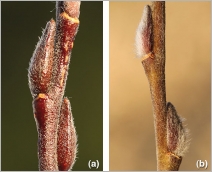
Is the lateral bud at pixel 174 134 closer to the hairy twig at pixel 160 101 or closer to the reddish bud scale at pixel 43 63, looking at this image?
the hairy twig at pixel 160 101

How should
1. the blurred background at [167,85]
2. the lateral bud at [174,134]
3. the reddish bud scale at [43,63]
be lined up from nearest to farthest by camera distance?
the reddish bud scale at [43,63]
the lateral bud at [174,134]
the blurred background at [167,85]

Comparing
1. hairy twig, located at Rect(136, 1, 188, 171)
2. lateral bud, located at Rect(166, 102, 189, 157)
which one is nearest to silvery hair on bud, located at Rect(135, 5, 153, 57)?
hairy twig, located at Rect(136, 1, 188, 171)

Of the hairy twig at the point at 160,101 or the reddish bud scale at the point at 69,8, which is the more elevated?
the reddish bud scale at the point at 69,8

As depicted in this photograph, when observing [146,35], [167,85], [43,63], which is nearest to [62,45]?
[43,63]

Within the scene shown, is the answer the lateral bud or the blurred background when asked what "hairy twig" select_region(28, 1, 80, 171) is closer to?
the lateral bud

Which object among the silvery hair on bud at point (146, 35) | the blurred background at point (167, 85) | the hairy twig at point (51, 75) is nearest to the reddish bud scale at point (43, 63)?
the hairy twig at point (51, 75)

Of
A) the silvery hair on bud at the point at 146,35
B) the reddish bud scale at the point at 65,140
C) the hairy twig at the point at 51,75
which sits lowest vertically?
the reddish bud scale at the point at 65,140

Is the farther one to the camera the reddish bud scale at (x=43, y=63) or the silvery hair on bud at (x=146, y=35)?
the silvery hair on bud at (x=146, y=35)

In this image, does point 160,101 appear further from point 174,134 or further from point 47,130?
point 47,130
